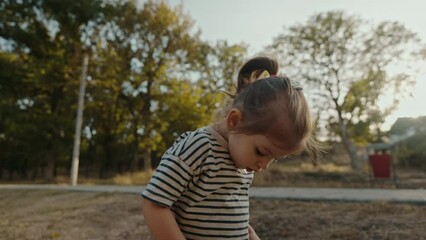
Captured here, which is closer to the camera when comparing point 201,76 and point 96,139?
point 201,76

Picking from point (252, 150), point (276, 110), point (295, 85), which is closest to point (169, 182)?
point (252, 150)

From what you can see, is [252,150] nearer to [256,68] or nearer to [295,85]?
[295,85]

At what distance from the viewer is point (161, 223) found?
129 cm

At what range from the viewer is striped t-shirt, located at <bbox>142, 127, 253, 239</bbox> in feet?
4.33

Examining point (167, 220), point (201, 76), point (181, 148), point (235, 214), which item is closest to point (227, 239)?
point (235, 214)

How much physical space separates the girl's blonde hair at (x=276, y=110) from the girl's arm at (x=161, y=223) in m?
0.36

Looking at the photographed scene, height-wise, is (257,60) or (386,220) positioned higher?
(257,60)

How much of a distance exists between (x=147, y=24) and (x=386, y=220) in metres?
20.5

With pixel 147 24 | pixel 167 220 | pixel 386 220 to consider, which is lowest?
pixel 386 220

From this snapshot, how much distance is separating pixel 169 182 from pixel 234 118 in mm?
302

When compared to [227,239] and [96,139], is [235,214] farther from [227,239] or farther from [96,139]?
[96,139]

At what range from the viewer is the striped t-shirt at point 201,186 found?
1320 mm

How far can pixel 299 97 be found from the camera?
1.42 m

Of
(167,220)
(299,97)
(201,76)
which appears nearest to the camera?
(167,220)
